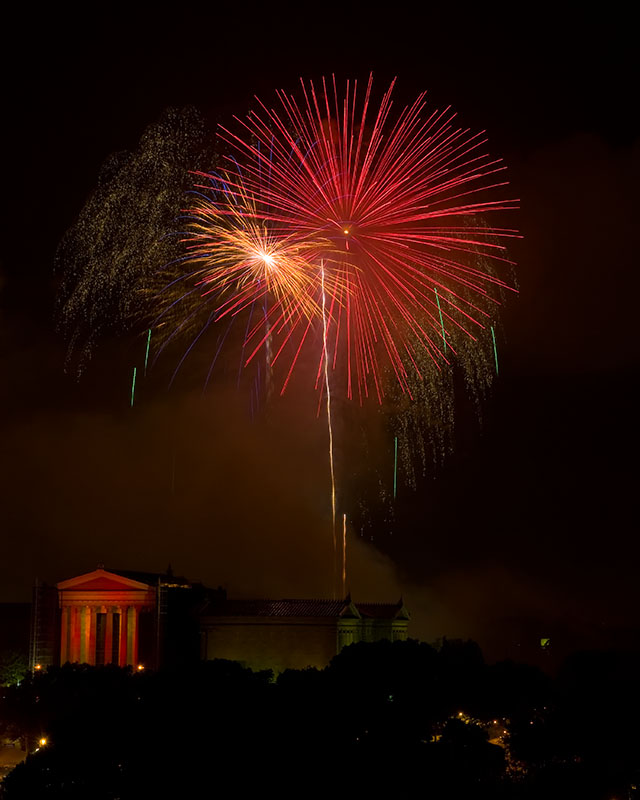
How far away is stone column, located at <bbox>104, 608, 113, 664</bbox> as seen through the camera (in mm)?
60312

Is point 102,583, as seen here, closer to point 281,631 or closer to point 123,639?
point 123,639

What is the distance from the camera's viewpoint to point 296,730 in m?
33.4

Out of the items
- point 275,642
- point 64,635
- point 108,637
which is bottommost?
point 275,642

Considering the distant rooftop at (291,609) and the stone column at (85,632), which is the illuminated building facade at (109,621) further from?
the distant rooftop at (291,609)

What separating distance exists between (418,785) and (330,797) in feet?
8.79

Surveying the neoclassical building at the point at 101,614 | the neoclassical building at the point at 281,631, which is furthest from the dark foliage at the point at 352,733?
the neoclassical building at the point at 101,614

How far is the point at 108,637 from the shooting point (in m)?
60.4

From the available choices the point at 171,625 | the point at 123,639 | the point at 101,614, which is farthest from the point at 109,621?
the point at 171,625

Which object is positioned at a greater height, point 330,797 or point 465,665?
point 465,665

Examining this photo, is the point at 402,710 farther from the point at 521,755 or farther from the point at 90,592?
the point at 90,592

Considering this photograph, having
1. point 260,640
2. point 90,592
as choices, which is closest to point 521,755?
point 260,640

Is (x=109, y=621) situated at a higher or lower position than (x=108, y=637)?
higher

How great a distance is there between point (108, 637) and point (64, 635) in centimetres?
281

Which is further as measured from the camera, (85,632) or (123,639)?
(85,632)
